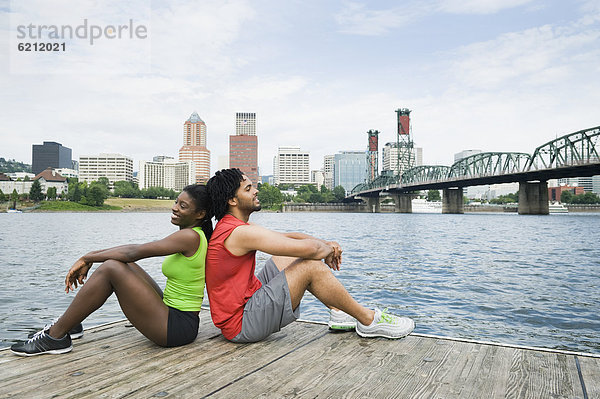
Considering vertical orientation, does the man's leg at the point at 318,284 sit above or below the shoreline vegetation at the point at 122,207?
above

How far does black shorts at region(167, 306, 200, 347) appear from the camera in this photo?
11.3ft

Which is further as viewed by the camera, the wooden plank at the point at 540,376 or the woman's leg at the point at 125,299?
the woman's leg at the point at 125,299

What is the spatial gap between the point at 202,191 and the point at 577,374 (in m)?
2.98

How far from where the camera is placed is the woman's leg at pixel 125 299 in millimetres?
3166

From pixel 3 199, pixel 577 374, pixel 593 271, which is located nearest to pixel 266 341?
pixel 577 374

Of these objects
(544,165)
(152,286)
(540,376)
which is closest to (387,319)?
(540,376)

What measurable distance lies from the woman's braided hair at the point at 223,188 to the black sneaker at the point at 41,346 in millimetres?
1511

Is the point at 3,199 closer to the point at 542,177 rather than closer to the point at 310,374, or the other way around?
the point at 542,177

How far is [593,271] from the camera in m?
14.1

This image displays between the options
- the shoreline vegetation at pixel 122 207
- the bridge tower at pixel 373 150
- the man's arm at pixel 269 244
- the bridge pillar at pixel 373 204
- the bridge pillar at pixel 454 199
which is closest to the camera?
the man's arm at pixel 269 244

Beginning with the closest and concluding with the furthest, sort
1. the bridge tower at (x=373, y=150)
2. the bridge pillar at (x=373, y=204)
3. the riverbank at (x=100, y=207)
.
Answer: the riverbank at (x=100, y=207), the bridge pillar at (x=373, y=204), the bridge tower at (x=373, y=150)

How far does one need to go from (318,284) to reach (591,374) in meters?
1.96

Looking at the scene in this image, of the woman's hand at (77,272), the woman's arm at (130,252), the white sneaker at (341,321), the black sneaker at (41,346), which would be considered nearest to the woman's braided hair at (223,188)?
the woman's arm at (130,252)

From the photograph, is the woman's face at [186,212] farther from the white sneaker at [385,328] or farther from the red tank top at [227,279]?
the white sneaker at [385,328]
